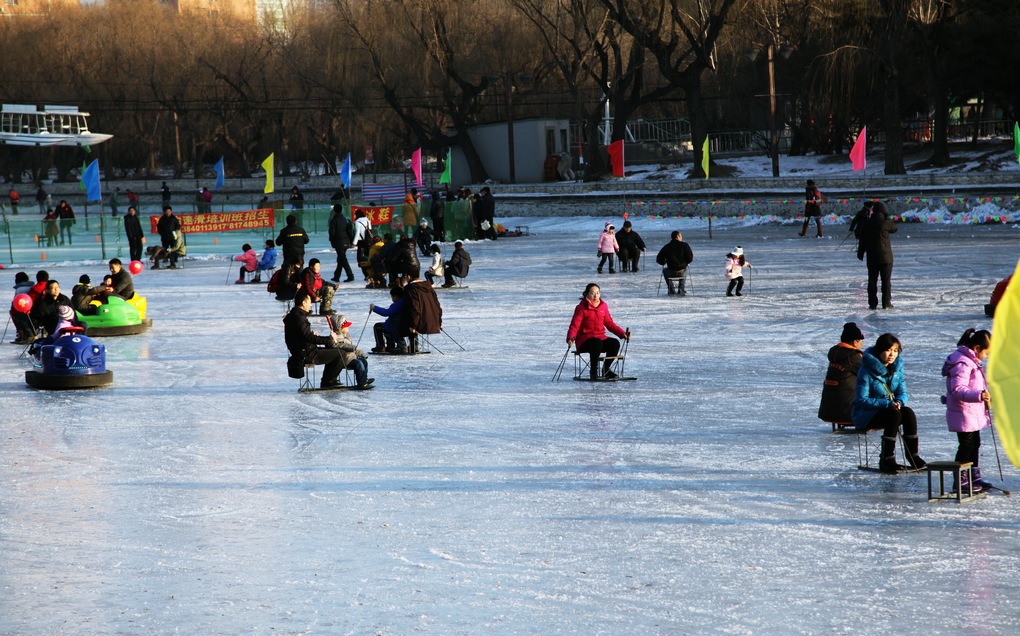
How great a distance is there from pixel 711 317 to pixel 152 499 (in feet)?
34.5

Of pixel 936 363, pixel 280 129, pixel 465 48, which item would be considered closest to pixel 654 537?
pixel 936 363

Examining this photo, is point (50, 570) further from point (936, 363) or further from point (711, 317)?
point (711, 317)

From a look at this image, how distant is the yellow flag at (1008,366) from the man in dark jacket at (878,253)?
14140 mm

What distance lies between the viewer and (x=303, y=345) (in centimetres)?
1203

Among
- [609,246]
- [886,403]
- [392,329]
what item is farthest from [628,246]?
[886,403]

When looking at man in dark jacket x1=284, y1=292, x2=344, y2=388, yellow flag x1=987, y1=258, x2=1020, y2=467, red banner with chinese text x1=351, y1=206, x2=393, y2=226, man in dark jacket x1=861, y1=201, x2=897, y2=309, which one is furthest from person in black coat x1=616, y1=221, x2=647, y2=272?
yellow flag x1=987, y1=258, x2=1020, y2=467

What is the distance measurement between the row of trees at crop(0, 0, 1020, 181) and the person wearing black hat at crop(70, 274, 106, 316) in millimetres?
27265

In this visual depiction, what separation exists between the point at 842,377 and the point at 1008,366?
6523 mm

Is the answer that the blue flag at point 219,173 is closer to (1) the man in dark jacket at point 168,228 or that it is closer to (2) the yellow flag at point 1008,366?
(1) the man in dark jacket at point 168,228

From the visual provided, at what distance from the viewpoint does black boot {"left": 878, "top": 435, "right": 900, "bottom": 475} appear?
326 inches

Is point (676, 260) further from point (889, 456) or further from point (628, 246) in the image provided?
point (889, 456)

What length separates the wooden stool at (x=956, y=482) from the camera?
24.4 ft

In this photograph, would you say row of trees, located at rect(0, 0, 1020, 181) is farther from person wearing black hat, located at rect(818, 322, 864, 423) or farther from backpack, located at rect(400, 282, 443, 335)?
person wearing black hat, located at rect(818, 322, 864, 423)

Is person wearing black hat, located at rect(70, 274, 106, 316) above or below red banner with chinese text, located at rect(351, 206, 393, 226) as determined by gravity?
below
